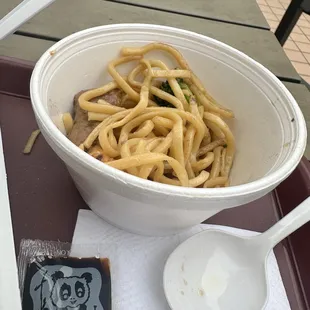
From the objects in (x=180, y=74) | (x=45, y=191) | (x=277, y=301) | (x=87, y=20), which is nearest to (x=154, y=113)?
(x=180, y=74)

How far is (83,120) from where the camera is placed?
710 millimetres

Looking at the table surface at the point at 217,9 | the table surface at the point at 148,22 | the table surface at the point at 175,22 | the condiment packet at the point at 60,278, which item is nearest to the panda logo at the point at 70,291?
the condiment packet at the point at 60,278

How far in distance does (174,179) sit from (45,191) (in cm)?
21

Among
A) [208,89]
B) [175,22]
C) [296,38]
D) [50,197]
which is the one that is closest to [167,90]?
[208,89]

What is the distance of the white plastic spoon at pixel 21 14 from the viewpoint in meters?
0.57

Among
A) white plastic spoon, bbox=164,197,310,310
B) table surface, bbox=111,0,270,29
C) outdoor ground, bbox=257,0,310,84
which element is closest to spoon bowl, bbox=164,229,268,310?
white plastic spoon, bbox=164,197,310,310

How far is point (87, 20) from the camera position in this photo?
1.14 metres

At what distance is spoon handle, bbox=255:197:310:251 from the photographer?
0.67 meters

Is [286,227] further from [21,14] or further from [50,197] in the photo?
[21,14]

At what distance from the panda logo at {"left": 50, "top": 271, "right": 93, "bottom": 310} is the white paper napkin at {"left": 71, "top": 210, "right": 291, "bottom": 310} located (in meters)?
0.04

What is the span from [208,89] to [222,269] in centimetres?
34

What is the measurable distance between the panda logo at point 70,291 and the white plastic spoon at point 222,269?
0.11 metres

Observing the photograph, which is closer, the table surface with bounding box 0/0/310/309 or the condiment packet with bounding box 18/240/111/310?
the condiment packet with bounding box 18/240/111/310

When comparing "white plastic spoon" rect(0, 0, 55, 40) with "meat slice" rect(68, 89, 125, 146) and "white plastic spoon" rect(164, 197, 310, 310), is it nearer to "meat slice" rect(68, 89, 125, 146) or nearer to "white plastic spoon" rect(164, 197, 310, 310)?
"meat slice" rect(68, 89, 125, 146)
